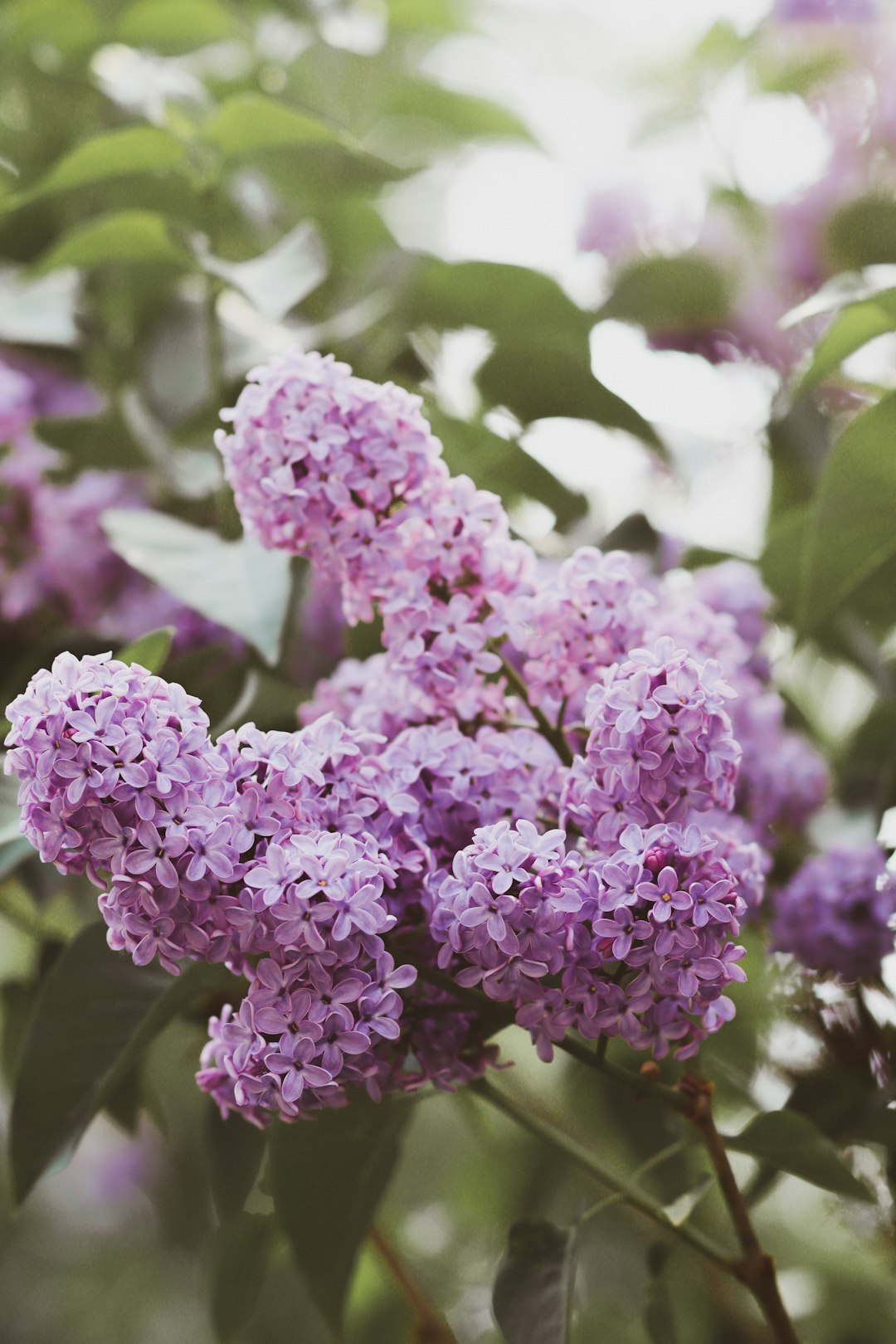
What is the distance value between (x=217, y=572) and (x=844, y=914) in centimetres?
30

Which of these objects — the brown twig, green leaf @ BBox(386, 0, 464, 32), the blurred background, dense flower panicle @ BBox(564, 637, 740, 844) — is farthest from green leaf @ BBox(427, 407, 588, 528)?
green leaf @ BBox(386, 0, 464, 32)

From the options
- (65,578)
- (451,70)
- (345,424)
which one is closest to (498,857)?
(345,424)

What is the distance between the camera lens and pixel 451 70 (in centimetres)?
111

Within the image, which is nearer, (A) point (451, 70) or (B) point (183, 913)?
(B) point (183, 913)

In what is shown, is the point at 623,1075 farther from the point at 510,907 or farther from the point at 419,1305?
the point at 419,1305

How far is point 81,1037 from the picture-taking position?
0.48 m

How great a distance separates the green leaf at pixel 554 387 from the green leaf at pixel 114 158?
21cm

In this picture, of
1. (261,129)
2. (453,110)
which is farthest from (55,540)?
(453,110)

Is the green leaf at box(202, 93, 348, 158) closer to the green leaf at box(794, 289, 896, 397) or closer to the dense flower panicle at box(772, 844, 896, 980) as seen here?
the green leaf at box(794, 289, 896, 397)

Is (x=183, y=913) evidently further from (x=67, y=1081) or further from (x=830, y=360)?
(x=830, y=360)

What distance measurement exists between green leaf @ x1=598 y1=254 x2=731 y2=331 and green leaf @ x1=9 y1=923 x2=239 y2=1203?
511 mm

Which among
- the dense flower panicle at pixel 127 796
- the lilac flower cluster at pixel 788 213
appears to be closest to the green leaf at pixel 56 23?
the lilac flower cluster at pixel 788 213

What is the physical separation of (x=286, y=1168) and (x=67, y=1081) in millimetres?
88

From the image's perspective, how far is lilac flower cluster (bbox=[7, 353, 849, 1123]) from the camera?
12.9 inches
